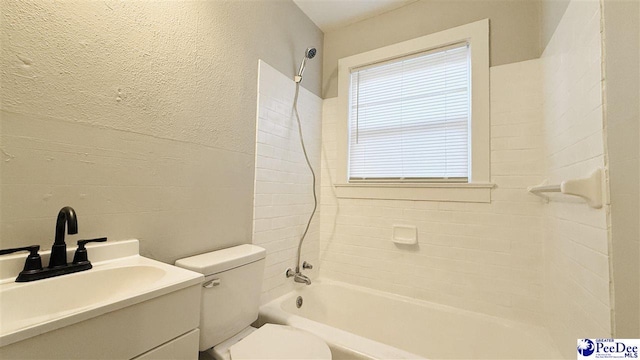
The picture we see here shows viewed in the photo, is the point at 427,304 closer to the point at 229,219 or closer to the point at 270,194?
the point at 270,194

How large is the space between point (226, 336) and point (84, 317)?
72 centimetres

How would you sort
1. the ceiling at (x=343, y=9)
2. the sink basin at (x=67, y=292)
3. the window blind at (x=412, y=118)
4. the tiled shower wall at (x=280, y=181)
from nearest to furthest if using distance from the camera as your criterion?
the sink basin at (x=67, y=292), the tiled shower wall at (x=280, y=181), the window blind at (x=412, y=118), the ceiling at (x=343, y=9)

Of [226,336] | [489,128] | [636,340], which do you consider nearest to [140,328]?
[226,336]

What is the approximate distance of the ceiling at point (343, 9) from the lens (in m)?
1.94

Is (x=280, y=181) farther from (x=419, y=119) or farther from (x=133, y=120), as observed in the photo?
(x=419, y=119)

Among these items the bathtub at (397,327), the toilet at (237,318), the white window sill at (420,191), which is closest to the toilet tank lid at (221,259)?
the toilet at (237,318)

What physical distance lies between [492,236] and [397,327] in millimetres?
882

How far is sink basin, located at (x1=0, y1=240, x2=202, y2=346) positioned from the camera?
21.3 inches

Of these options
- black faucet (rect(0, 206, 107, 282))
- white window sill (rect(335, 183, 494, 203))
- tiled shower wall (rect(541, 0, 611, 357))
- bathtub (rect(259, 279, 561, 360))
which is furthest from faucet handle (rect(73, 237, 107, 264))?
tiled shower wall (rect(541, 0, 611, 357))

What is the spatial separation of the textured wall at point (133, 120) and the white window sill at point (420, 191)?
891mm

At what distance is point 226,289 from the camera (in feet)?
3.79

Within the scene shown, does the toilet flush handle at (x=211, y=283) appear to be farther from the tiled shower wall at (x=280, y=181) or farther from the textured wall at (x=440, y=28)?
the textured wall at (x=440, y=28)

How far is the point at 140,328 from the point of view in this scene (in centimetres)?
68

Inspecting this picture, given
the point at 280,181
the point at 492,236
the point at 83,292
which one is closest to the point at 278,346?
the point at 83,292
